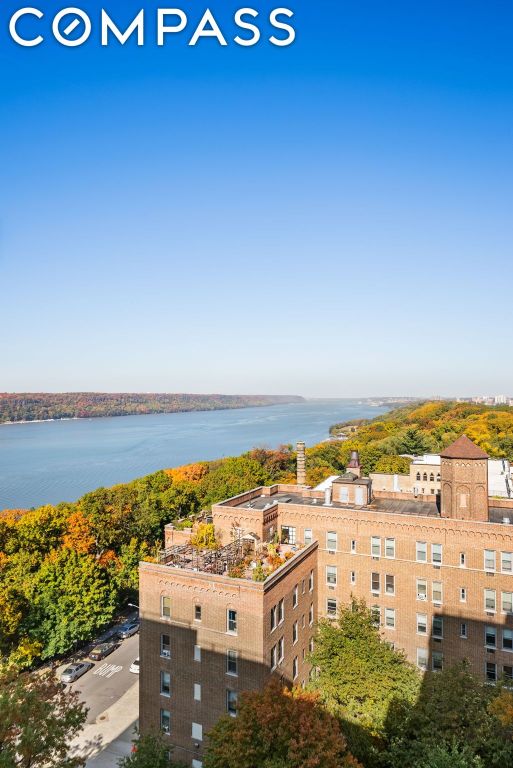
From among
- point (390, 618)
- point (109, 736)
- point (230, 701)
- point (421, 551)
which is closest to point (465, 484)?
point (421, 551)

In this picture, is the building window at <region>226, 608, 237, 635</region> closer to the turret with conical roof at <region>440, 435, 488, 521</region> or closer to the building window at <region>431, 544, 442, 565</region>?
the building window at <region>431, 544, 442, 565</region>

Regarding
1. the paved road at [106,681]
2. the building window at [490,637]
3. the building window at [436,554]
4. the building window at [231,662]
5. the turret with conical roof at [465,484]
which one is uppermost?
the turret with conical roof at [465,484]

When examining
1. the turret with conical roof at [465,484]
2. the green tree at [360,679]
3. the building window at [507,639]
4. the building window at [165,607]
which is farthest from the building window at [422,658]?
the building window at [165,607]

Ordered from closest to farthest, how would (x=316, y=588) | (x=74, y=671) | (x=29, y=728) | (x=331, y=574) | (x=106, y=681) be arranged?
(x=29, y=728) → (x=316, y=588) → (x=331, y=574) → (x=106, y=681) → (x=74, y=671)

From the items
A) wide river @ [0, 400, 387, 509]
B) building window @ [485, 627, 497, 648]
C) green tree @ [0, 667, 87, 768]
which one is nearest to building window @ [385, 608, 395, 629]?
building window @ [485, 627, 497, 648]

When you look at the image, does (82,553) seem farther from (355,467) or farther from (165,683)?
(355,467)

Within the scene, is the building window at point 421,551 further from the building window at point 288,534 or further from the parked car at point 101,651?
the parked car at point 101,651
